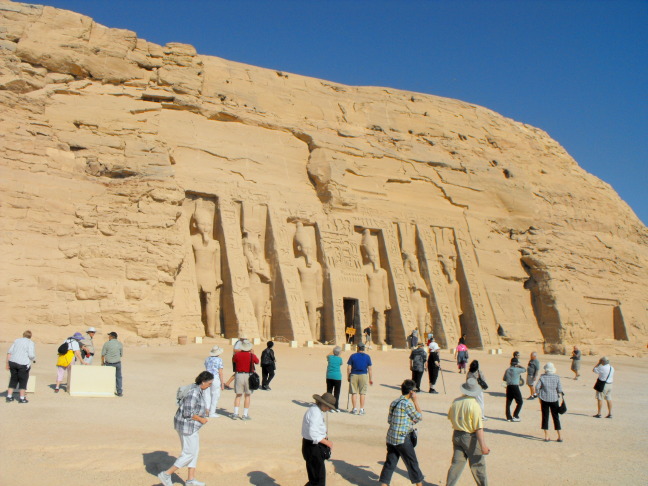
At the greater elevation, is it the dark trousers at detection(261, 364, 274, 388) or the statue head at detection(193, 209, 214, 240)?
the statue head at detection(193, 209, 214, 240)

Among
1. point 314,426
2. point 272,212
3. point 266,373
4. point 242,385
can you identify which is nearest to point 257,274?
point 272,212

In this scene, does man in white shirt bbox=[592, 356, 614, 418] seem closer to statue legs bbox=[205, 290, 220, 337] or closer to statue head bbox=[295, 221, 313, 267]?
statue legs bbox=[205, 290, 220, 337]

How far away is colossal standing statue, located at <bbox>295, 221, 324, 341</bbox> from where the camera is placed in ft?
74.7

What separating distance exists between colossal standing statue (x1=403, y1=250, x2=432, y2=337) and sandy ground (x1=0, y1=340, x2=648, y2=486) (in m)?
11.5

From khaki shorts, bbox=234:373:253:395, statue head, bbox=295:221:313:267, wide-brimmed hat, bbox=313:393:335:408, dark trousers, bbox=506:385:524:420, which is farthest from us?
statue head, bbox=295:221:313:267

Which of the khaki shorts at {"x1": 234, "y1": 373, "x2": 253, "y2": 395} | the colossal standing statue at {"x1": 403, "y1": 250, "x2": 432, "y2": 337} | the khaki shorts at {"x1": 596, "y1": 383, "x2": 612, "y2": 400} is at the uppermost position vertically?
the colossal standing statue at {"x1": 403, "y1": 250, "x2": 432, "y2": 337}

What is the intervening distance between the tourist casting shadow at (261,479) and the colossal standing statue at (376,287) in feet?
56.7

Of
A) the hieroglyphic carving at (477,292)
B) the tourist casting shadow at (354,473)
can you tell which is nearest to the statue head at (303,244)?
the hieroglyphic carving at (477,292)

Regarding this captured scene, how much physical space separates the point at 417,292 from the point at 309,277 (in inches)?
208

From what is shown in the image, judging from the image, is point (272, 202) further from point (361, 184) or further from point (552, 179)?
point (552, 179)

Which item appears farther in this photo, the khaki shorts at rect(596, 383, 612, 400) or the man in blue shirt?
the khaki shorts at rect(596, 383, 612, 400)

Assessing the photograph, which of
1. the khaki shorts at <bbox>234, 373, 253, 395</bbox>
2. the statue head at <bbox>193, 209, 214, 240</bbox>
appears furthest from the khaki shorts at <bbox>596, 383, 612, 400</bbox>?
the statue head at <bbox>193, 209, 214, 240</bbox>

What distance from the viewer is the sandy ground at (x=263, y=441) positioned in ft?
22.7

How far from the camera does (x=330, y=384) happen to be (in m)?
11.2
